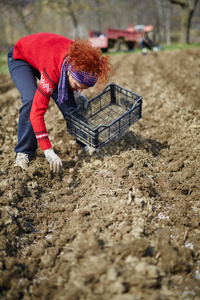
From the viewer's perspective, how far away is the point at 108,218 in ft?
6.09

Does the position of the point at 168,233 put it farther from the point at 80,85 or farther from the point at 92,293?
the point at 80,85

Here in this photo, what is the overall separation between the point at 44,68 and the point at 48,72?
2.7 inches

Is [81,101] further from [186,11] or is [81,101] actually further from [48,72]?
[186,11]

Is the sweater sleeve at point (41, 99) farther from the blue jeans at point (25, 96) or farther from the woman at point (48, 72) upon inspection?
the blue jeans at point (25, 96)

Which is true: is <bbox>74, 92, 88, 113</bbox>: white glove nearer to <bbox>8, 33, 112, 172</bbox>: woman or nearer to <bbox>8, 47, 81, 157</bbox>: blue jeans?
<bbox>8, 47, 81, 157</bbox>: blue jeans

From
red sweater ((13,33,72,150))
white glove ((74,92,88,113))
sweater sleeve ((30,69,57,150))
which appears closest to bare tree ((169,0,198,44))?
white glove ((74,92,88,113))

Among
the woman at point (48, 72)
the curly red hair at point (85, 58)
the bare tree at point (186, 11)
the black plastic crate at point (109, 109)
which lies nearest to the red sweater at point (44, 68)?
the woman at point (48, 72)

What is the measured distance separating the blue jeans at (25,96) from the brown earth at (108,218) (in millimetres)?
206

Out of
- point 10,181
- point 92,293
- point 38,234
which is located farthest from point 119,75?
point 92,293

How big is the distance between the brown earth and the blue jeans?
21cm

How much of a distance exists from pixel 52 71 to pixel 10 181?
3.70 feet

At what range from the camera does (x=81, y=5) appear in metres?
13.2

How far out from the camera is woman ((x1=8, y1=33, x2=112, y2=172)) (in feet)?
6.57

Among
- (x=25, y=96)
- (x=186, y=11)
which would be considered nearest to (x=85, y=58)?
(x=25, y=96)
